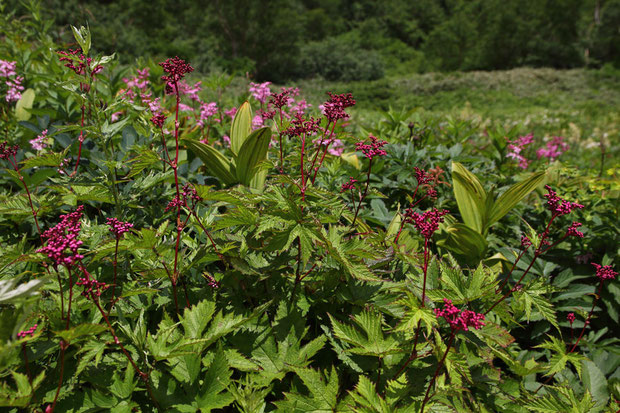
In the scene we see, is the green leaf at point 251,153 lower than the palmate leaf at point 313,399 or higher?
higher

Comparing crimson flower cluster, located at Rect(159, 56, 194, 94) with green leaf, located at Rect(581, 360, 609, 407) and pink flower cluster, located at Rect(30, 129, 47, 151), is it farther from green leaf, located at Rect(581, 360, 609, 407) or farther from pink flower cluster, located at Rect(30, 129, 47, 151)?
green leaf, located at Rect(581, 360, 609, 407)

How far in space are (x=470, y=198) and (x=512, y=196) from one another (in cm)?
22

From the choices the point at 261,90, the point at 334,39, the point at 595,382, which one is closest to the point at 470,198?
the point at 595,382

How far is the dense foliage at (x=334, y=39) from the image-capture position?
30.7 m

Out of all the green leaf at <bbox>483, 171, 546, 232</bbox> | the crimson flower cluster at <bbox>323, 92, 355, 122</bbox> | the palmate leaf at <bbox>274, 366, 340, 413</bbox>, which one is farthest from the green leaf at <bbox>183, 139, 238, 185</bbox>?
the green leaf at <bbox>483, 171, 546, 232</bbox>

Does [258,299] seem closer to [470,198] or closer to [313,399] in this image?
[313,399]

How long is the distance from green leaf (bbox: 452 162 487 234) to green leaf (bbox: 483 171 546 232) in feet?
A: 0.17

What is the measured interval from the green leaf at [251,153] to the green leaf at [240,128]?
209 millimetres

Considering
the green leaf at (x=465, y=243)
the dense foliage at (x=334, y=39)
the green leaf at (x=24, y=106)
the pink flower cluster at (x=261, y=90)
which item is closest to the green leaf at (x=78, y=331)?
the green leaf at (x=465, y=243)

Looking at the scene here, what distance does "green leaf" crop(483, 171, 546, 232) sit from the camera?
1.94 metres

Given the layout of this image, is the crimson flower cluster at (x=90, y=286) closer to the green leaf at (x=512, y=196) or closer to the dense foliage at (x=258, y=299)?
the dense foliage at (x=258, y=299)

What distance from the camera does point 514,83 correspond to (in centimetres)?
2394

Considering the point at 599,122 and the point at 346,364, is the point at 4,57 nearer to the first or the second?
the point at 346,364

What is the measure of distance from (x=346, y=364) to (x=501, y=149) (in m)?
2.35
